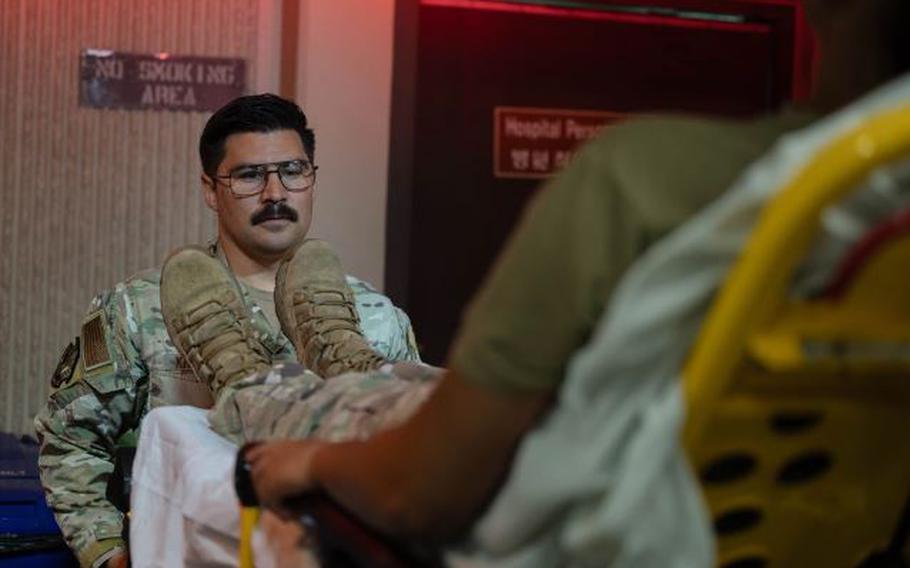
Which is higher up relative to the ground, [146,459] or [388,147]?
[388,147]

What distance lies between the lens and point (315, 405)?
146cm

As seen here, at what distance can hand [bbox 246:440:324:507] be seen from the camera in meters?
1.14

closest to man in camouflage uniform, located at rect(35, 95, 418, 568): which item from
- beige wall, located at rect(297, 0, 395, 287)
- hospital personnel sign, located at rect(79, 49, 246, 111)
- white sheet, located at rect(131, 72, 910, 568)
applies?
beige wall, located at rect(297, 0, 395, 287)

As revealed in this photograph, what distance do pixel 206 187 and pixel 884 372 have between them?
1.83m

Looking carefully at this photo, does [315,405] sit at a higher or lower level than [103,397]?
higher

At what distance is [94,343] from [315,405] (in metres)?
1.11

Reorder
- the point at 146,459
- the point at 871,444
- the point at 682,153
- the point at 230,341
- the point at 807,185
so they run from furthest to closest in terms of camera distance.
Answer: the point at 230,341, the point at 146,459, the point at 871,444, the point at 682,153, the point at 807,185

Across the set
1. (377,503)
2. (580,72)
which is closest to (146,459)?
(377,503)

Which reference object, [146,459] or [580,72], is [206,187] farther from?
[580,72]

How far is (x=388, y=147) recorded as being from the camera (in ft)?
11.7

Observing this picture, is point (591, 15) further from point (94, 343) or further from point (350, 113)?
point (94, 343)

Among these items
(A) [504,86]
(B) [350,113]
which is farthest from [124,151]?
(A) [504,86]

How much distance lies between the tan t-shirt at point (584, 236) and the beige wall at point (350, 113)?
261 centimetres

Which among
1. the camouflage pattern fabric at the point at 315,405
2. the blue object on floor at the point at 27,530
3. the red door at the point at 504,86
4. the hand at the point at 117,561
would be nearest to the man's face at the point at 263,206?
the hand at the point at 117,561
